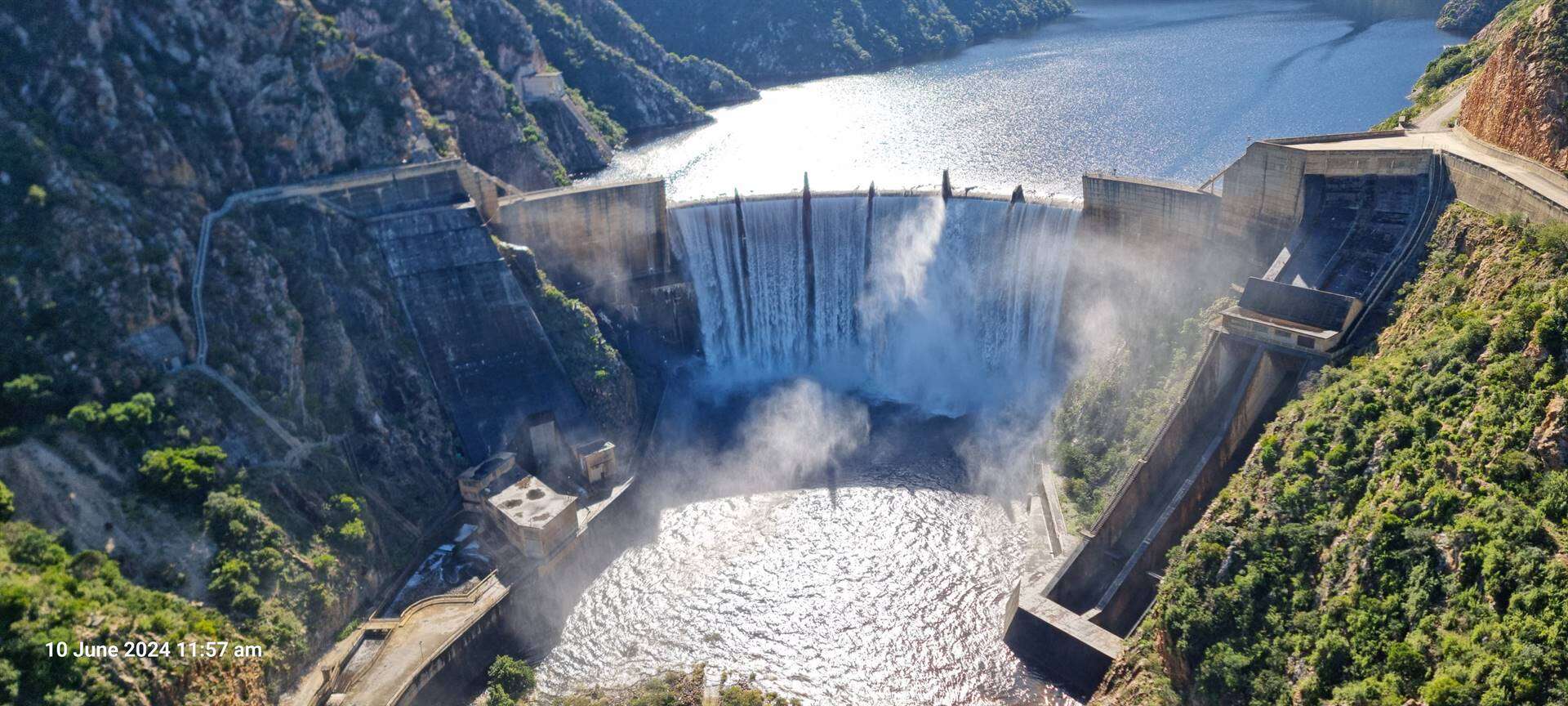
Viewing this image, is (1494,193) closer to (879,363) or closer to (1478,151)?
(1478,151)

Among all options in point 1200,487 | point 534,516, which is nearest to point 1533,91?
point 1200,487

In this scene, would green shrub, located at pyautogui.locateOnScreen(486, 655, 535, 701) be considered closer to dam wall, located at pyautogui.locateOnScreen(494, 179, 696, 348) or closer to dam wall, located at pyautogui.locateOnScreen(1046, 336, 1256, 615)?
dam wall, located at pyautogui.locateOnScreen(1046, 336, 1256, 615)

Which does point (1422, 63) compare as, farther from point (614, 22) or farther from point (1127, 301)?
point (614, 22)

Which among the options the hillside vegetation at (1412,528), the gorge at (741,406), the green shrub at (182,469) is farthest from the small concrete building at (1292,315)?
the green shrub at (182,469)

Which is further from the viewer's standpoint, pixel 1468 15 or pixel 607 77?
Result: pixel 1468 15

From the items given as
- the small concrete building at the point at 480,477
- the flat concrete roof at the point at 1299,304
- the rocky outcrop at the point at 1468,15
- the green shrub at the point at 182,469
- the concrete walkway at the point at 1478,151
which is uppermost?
the concrete walkway at the point at 1478,151

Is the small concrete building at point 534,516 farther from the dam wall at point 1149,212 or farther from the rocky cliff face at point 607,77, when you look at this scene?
the rocky cliff face at point 607,77

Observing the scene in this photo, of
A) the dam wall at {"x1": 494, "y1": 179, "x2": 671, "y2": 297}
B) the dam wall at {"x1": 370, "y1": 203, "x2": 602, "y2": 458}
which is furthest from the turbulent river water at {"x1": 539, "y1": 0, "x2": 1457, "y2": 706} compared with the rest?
the dam wall at {"x1": 370, "y1": 203, "x2": 602, "y2": 458}
